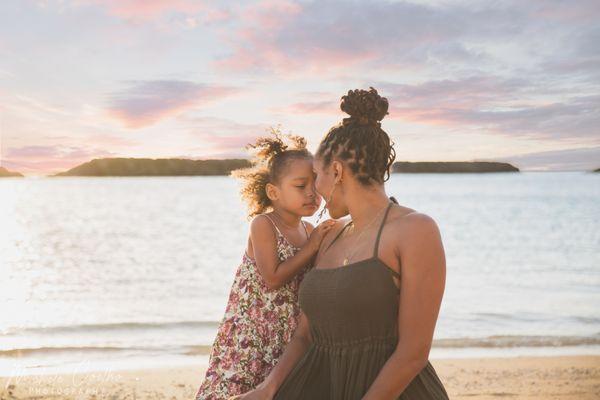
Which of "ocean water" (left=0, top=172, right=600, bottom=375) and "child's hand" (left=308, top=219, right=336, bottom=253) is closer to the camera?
"child's hand" (left=308, top=219, right=336, bottom=253)

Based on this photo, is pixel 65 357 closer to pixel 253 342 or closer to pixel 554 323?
pixel 253 342

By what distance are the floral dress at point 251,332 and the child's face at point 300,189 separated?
6.8 inches

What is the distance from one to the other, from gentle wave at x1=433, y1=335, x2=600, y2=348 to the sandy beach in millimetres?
1511

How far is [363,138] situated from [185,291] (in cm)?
1443

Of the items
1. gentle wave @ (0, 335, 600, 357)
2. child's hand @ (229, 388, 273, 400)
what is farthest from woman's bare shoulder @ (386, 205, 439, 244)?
gentle wave @ (0, 335, 600, 357)

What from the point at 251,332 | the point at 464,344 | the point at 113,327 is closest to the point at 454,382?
→ the point at 464,344

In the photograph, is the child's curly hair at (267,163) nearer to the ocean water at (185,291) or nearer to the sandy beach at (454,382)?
the ocean water at (185,291)

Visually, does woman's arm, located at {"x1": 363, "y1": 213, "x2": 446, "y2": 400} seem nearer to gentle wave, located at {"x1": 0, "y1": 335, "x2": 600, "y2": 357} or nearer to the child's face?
the child's face

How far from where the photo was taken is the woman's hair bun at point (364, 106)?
117 inches

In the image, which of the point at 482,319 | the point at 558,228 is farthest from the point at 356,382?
the point at 558,228

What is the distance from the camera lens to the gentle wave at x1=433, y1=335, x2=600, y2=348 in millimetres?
10987

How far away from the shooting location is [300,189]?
12.4ft

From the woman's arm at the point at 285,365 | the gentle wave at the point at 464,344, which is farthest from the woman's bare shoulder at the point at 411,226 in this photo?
the gentle wave at the point at 464,344

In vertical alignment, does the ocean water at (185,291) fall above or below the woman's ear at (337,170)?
below
